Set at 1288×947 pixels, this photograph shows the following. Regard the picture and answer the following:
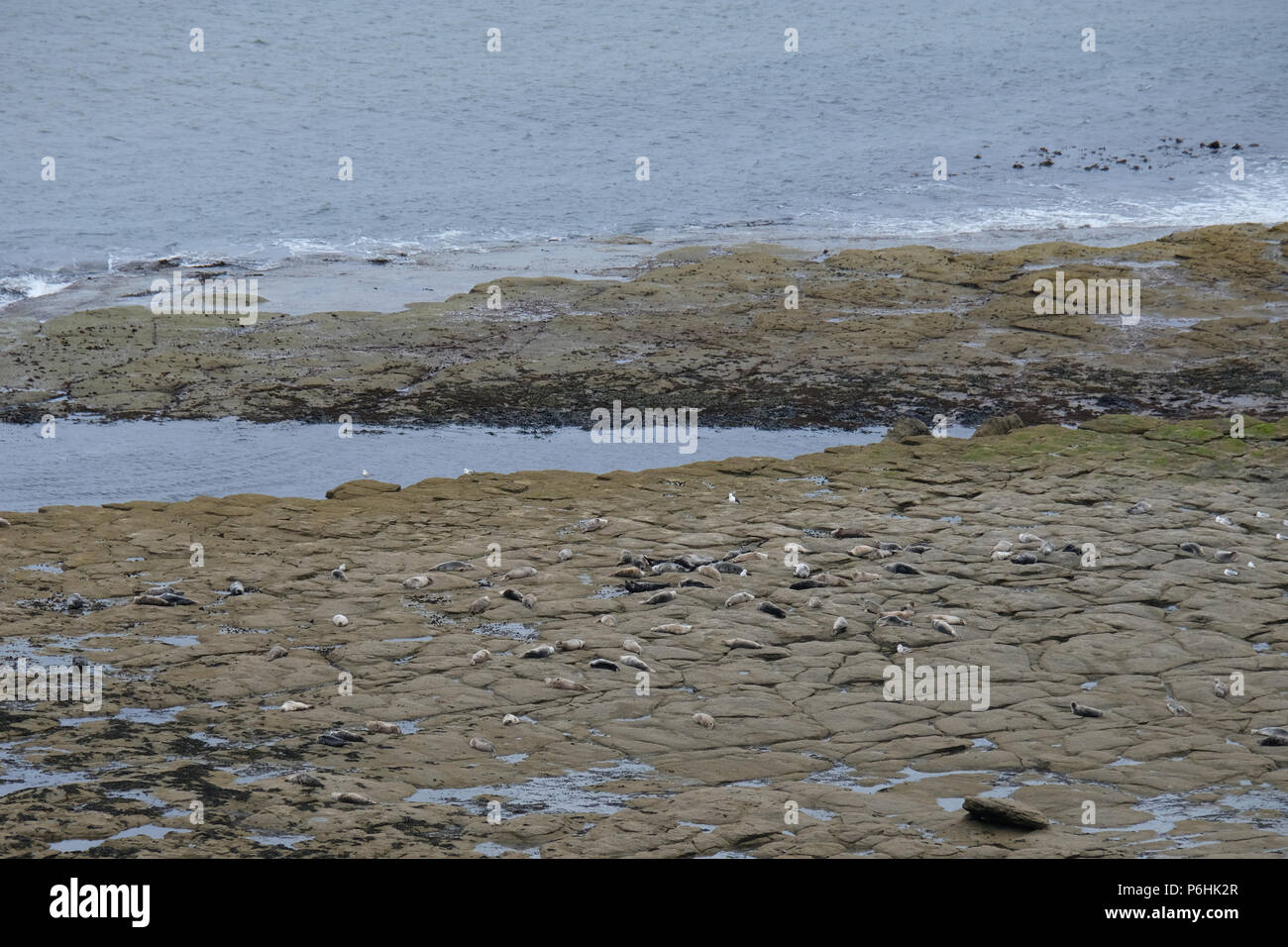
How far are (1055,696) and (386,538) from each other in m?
4.99

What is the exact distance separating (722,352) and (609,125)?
23.2 meters

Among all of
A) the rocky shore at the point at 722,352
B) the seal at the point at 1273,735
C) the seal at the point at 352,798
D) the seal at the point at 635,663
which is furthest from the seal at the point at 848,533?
the seal at the point at 352,798

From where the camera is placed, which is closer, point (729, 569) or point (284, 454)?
point (729, 569)

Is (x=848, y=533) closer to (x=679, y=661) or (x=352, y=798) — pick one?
(x=679, y=661)

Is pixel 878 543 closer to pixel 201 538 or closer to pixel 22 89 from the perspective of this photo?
pixel 201 538

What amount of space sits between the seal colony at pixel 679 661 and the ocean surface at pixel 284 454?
0.68 metres

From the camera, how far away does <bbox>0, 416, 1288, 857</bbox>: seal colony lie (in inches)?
240

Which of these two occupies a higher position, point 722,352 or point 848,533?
point 722,352

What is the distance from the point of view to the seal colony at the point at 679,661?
6105mm

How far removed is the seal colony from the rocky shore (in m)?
2.59

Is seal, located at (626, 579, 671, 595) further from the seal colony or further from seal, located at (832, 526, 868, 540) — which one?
seal, located at (832, 526, 868, 540)

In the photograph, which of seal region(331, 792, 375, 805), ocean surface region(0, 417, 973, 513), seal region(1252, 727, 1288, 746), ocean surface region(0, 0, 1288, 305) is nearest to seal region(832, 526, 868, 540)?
ocean surface region(0, 417, 973, 513)

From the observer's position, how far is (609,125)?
3791 cm

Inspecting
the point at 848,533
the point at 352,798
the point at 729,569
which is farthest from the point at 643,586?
the point at 352,798
